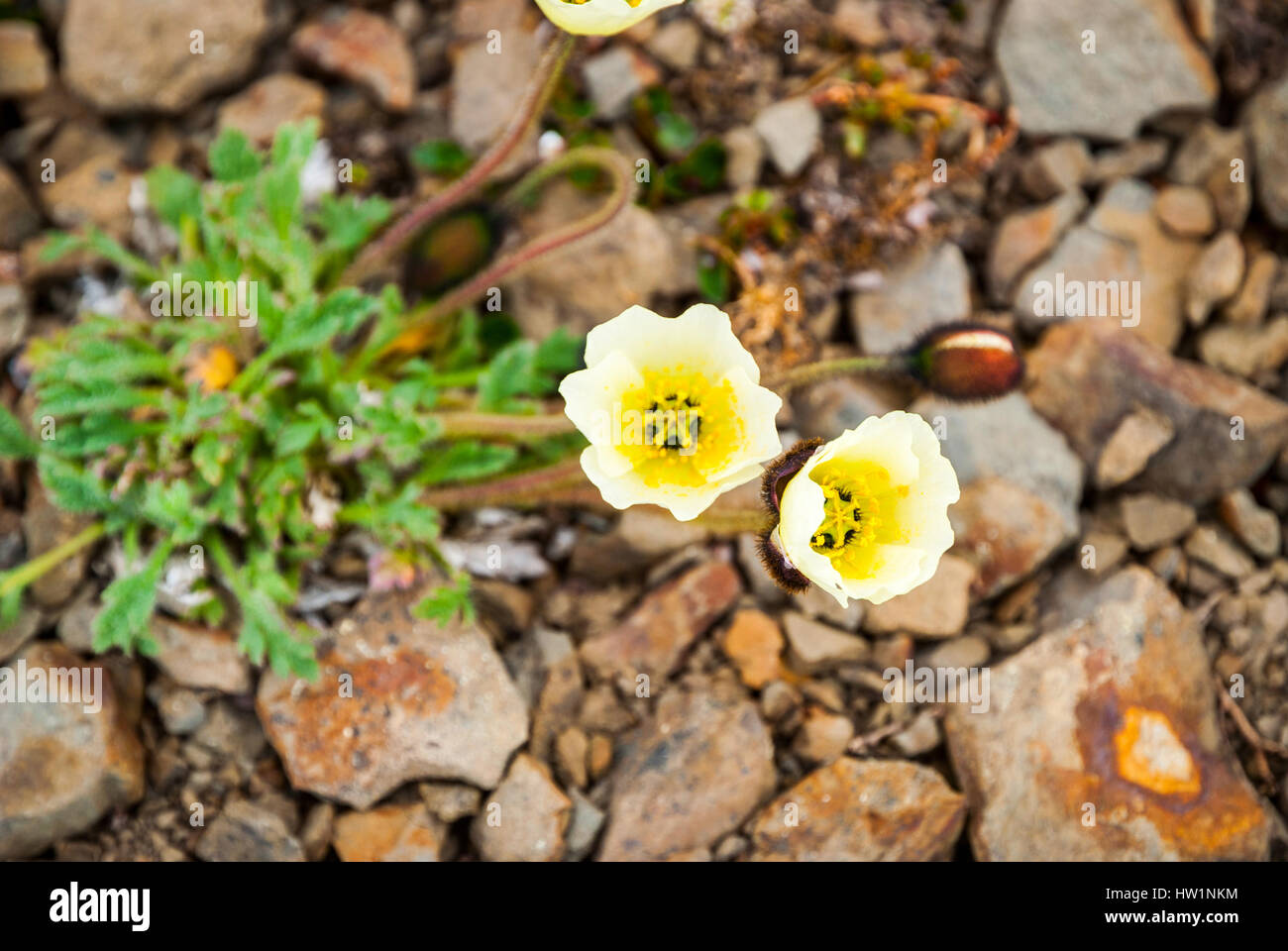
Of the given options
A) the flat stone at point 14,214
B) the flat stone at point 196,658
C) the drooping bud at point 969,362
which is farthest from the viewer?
the flat stone at point 14,214

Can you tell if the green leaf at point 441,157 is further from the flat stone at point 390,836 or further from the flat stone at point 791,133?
the flat stone at point 390,836

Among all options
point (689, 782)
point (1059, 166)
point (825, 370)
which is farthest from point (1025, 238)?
point (689, 782)

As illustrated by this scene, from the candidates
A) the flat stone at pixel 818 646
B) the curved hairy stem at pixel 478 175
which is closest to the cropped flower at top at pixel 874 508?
the flat stone at pixel 818 646

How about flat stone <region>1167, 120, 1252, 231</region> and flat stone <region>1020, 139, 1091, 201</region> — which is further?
flat stone <region>1020, 139, 1091, 201</region>

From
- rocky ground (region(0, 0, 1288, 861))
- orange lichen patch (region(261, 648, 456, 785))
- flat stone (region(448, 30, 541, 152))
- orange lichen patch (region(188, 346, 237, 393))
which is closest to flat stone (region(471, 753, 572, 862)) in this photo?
rocky ground (region(0, 0, 1288, 861))

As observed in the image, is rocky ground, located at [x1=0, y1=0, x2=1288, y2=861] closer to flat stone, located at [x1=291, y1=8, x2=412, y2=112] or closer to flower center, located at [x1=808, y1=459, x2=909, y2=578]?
flat stone, located at [x1=291, y1=8, x2=412, y2=112]

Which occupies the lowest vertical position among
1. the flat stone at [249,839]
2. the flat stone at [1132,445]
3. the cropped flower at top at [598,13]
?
the flat stone at [249,839]
